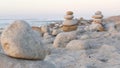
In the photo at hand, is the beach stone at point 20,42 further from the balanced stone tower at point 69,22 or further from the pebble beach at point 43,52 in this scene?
the balanced stone tower at point 69,22

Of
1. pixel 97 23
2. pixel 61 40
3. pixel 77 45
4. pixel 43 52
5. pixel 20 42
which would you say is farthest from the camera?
pixel 97 23

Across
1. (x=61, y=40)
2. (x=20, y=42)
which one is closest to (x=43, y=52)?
(x=20, y=42)

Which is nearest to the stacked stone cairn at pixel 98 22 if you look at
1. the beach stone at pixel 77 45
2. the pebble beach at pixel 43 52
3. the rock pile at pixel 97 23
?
the rock pile at pixel 97 23

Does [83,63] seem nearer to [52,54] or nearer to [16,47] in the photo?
[52,54]

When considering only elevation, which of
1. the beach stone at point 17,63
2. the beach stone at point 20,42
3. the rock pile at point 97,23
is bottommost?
the rock pile at point 97,23

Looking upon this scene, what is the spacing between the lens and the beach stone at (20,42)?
5.08m

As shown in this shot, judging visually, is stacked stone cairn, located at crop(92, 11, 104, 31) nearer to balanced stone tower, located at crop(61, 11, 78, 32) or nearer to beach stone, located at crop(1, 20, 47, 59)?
balanced stone tower, located at crop(61, 11, 78, 32)

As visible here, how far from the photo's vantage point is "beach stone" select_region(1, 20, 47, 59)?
5.08 meters

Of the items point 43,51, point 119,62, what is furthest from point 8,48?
point 119,62

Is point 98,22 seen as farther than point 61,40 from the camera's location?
Yes

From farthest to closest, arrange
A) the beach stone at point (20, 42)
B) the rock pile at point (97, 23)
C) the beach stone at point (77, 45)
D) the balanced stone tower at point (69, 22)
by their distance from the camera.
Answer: the rock pile at point (97, 23) < the balanced stone tower at point (69, 22) < the beach stone at point (77, 45) < the beach stone at point (20, 42)

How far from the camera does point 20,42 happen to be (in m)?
5.08

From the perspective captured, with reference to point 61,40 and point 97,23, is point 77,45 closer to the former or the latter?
point 61,40

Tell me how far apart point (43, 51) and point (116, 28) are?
12.9 meters
